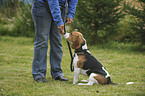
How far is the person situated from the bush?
4.59 meters

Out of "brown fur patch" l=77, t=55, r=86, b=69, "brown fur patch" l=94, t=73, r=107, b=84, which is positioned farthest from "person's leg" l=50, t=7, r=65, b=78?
"brown fur patch" l=94, t=73, r=107, b=84

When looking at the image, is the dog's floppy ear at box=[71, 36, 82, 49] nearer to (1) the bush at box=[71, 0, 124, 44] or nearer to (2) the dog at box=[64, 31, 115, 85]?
(2) the dog at box=[64, 31, 115, 85]

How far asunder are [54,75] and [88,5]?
16.6 ft

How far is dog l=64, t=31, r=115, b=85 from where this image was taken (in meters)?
3.61

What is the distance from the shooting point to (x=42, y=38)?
12.6 ft

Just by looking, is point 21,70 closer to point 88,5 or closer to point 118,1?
point 88,5

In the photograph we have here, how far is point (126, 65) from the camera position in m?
5.89

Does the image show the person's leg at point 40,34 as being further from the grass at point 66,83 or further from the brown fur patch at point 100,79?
the brown fur patch at point 100,79

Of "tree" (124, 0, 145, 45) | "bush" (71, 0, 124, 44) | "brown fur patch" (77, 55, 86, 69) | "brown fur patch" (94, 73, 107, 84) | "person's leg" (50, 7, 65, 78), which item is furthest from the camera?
"bush" (71, 0, 124, 44)

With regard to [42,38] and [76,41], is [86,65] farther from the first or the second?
[42,38]

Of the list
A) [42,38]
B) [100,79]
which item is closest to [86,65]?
[100,79]

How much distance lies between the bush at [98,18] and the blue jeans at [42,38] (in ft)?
15.3

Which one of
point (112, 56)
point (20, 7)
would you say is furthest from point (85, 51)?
point (20, 7)

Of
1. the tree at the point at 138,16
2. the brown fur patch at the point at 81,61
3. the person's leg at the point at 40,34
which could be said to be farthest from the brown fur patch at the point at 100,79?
the tree at the point at 138,16
